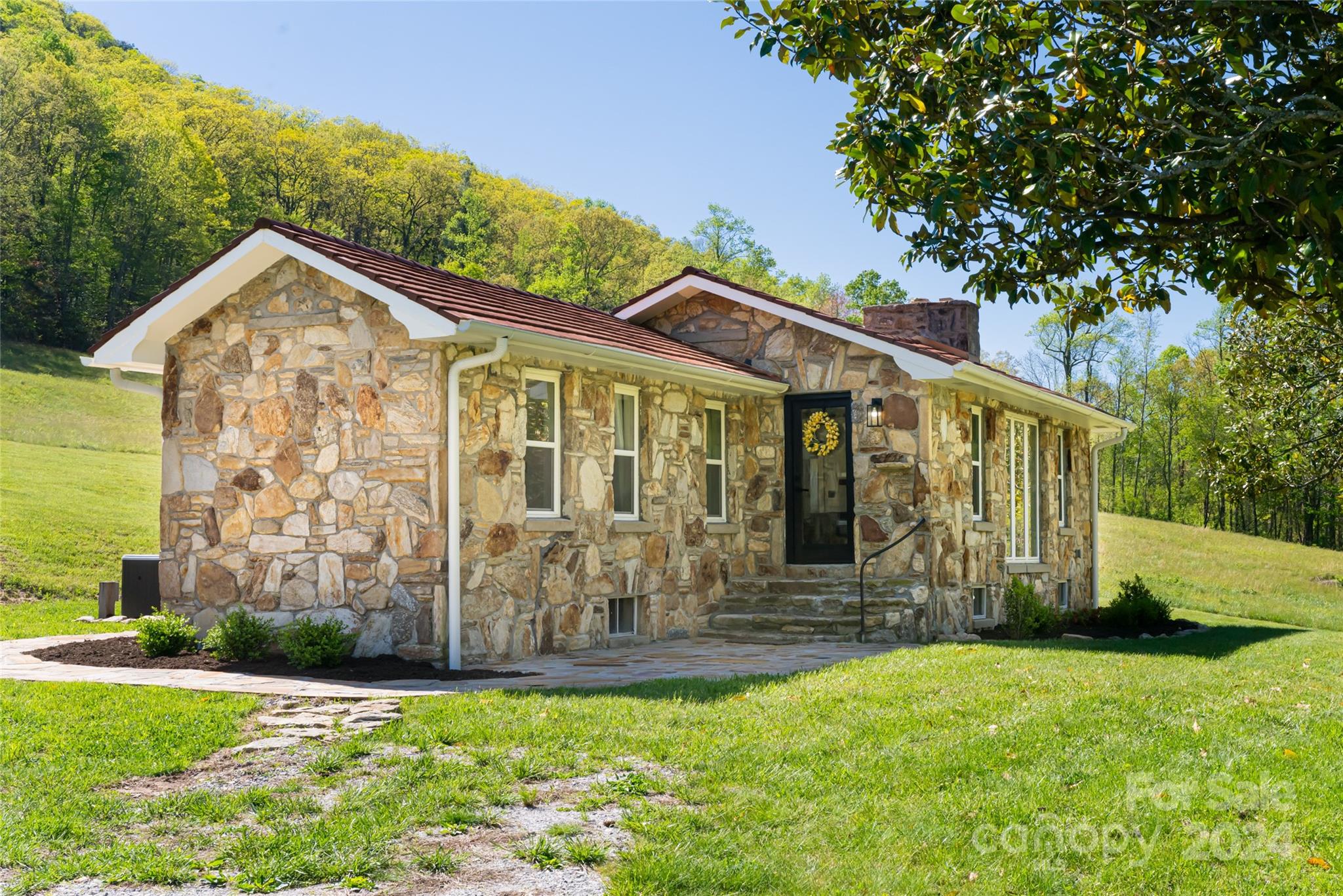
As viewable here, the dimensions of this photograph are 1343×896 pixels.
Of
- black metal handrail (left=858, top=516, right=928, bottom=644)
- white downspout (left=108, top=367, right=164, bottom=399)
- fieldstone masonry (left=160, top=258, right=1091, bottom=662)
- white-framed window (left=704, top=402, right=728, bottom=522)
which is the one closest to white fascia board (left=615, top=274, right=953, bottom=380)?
fieldstone masonry (left=160, top=258, right=1091, bottom=662)

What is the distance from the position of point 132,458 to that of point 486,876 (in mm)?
28569

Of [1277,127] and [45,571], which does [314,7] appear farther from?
[1277,127]

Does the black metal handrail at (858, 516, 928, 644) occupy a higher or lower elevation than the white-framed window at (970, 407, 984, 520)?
lower

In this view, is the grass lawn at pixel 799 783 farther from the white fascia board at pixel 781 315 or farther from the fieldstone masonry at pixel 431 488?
the white fascia board at pixel 781 315

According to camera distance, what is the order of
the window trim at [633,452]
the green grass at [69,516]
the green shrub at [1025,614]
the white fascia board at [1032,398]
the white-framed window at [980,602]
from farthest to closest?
the green grass at [69,516], the white-framed window at [980,602], the green shrub at [1025,614], the white fascia board at [1032,398], the window trim at [633,452]

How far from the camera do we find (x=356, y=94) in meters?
53.8

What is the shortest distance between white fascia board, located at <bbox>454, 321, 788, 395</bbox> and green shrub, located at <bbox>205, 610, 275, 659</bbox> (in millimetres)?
3107

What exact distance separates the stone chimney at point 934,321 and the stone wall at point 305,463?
25.5 ft

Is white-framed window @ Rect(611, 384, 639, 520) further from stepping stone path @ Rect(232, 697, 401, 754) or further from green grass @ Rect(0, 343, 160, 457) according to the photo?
green grass @ Rect(0, 343, 160, 457)

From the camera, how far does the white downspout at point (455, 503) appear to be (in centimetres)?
1005

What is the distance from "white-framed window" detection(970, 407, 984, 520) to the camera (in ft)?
50.3

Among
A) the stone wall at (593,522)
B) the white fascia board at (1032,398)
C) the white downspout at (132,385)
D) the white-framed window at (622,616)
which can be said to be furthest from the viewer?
the white fascia board at (1032,398)

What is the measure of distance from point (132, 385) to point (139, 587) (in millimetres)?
2469

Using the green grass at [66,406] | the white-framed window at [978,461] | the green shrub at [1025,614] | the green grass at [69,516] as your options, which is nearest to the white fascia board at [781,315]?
the white-framed window at [978,461]
